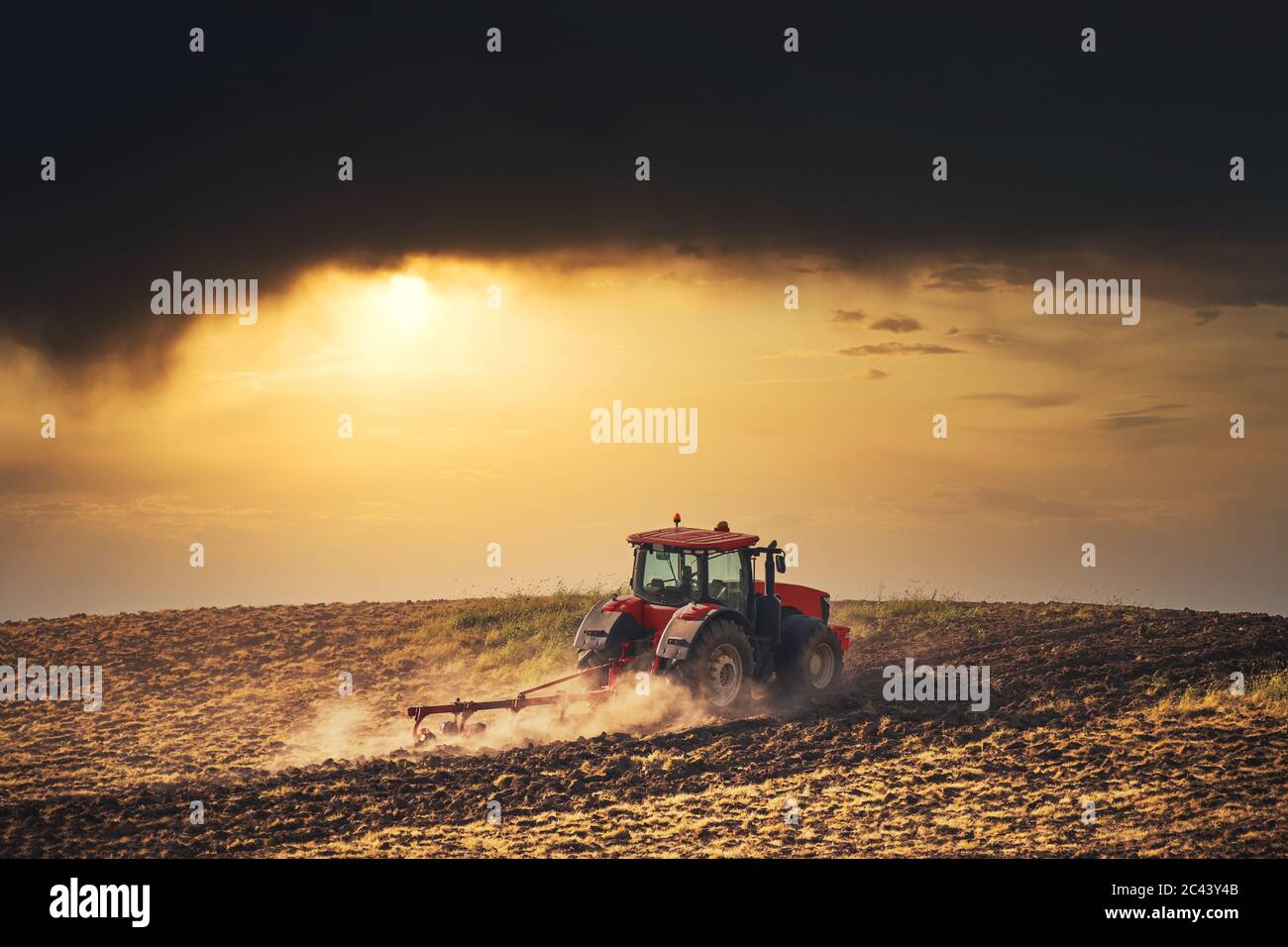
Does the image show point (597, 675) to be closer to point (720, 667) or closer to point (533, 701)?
point (533, 701)

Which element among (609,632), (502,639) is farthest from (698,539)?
(502,639)

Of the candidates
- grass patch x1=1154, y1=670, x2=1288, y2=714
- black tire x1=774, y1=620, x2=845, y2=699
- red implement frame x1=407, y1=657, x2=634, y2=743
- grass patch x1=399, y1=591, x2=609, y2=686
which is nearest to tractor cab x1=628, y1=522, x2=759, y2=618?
black tire x1=774, y1=620, x2=845, y2=699

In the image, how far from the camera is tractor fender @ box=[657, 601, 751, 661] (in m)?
15.0

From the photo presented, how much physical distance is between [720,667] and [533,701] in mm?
2570

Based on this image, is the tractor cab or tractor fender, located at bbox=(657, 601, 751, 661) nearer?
tractor fender, located at bbox=(657, 601, 751, 661)

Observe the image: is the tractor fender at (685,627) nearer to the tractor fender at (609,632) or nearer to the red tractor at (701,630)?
the red tractor at (701,630)

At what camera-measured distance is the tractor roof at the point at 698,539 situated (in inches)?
621

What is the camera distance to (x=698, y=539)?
52.6 feet

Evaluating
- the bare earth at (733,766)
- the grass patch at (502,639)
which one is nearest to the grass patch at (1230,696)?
the bare earth at (733,766)

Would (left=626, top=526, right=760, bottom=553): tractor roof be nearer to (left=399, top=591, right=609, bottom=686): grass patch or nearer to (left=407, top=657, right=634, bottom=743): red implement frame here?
(left=407, top=657, right=634, bottom=743): red implement frame

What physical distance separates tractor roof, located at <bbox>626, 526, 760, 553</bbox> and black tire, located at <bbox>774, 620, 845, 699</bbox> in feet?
5.72

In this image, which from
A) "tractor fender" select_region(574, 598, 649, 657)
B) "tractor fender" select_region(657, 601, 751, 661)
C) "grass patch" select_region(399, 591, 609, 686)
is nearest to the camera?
"tractor fender" select_region(657, 601, 751, 661)

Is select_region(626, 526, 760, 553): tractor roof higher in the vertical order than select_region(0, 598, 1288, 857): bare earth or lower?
higher

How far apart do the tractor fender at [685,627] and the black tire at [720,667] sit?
9 centimetres
